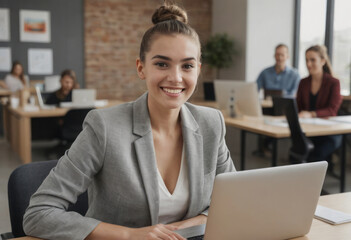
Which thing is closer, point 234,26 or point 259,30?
point 259,30

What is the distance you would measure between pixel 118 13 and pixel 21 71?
2.20 metres

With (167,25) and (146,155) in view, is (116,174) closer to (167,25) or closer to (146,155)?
(146,155)

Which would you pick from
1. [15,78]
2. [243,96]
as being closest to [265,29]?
[243,96]

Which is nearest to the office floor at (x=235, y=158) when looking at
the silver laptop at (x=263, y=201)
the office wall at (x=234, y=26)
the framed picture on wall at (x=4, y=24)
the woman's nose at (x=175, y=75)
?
the framed picture on wall at (x=4, y=24)

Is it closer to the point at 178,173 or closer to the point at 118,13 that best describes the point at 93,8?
the point at 118,13

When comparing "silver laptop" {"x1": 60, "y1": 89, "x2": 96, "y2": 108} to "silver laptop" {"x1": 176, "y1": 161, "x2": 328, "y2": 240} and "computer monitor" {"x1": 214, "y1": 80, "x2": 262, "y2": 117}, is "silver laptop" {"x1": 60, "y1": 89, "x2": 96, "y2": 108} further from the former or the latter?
"silver laptop" {"x1": 176, "y1": 161, "x2": 328, "y2": 240}

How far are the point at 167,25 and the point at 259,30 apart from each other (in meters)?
6.63

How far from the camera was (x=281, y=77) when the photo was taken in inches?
235

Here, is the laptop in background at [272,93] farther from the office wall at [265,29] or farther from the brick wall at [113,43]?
the brick wall at [113,43]

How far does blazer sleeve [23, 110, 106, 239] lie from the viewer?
3.72 feet

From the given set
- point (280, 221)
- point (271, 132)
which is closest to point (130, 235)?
point (280, 221)

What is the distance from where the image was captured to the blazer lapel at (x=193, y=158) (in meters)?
1.37

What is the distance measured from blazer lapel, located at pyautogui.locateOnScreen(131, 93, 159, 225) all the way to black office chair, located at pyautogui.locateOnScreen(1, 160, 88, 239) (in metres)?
0.37

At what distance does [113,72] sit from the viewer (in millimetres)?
8281
